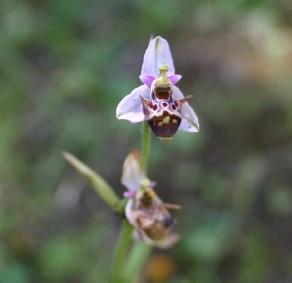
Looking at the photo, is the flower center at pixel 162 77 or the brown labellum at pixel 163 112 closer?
the brown labellum at pixel 163 112

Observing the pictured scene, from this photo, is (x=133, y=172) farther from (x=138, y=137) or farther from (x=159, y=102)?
(x=138, y=137)

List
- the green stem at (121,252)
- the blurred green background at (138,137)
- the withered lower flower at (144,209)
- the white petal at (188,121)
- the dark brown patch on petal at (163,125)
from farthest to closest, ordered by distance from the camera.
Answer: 1. the blurred green background at (138,137)
2. the green stem at (121,252)
3. the withered lower flower at (144,209)
4. the white petal at (188,121)
5. the dark brown patch on petal at (163,125)

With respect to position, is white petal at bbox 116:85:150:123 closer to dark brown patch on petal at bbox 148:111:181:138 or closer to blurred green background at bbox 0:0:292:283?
dark brown patch on petal at bbox 148:111:181:138

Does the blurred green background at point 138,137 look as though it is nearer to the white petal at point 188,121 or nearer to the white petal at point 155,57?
the white petal at point 155,57

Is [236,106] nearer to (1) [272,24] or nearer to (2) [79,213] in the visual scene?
(1) [272,24]

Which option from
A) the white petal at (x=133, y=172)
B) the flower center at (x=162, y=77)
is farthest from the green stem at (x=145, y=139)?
the flower center at (x=162, y=77)

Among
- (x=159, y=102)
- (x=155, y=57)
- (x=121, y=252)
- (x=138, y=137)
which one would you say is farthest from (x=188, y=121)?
(x=138, y=137)

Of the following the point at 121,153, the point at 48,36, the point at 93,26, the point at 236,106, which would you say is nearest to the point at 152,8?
the point at 93,26
